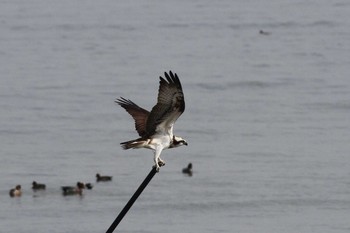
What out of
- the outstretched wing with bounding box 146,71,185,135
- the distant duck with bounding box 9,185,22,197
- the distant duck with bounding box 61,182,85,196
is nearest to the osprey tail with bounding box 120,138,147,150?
the outstretched wing with bounding box 146,71,185,135

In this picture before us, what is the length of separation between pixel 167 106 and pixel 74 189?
15.0m

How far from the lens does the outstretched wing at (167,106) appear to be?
37.8 ft

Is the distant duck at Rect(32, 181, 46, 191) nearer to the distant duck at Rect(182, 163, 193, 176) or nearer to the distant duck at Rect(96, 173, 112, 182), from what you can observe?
the distant duck at Rect(96, 173, 112, 182)

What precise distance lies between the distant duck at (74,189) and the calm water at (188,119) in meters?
0.14

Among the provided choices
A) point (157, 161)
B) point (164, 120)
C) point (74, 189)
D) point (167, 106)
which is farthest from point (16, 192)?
point (157, 161)

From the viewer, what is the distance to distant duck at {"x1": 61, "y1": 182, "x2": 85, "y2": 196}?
2645cm

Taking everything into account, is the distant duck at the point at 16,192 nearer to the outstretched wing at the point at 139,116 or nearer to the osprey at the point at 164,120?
the outstretched wing at the point at 139,116

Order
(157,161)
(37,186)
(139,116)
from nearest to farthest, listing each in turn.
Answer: (157,161) → (139,116) → (37,186)

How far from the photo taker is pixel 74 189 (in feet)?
86.9

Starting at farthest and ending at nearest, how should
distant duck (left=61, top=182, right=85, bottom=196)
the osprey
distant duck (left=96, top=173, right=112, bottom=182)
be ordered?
distant duck (left=96, top=173, right=112, bottom=182)
distant duck (left=61, top=182, right=85, bottom=196)
the osprey

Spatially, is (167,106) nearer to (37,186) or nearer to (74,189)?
(74,189)

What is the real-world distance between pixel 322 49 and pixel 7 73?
12.1 m

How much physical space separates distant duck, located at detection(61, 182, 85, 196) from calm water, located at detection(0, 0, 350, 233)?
14cm

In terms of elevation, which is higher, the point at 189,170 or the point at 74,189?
the point at 189,170
